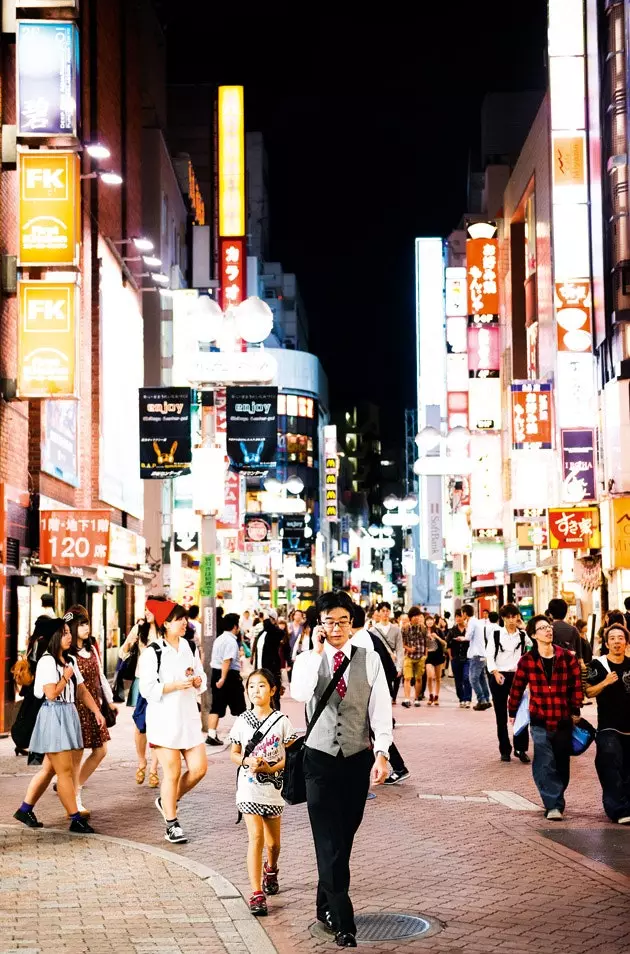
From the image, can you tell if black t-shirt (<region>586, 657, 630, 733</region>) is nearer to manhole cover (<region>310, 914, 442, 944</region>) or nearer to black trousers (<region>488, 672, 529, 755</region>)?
manhole cover (<region>310, 914, 442, 944</region>)

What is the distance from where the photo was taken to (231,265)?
36469mm

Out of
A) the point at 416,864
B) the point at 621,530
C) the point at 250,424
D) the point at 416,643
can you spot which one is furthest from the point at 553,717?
the point at 621,530

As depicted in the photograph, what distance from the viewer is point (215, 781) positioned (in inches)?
577

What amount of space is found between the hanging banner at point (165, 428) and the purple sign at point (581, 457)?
29.5 ft

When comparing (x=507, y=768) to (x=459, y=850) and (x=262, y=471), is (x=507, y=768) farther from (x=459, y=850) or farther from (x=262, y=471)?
(x=262, y=471)

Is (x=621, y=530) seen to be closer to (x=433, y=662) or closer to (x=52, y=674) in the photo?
(x=433, y=662)

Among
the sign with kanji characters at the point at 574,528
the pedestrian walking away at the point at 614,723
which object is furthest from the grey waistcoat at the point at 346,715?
the sign with kanji characters at the point at 574,528

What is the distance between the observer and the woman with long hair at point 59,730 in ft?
35.6

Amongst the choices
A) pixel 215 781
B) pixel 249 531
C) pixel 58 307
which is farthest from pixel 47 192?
pixel 249 531

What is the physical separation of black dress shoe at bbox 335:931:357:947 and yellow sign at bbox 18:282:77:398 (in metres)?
14.6

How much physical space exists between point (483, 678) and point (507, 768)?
29.1 ft

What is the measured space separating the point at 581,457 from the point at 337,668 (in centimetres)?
2364

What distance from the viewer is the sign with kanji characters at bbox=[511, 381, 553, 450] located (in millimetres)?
33156

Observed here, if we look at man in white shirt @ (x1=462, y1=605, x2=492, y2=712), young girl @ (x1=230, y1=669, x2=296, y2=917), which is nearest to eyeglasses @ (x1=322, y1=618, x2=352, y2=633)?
Answer: young girl @ (x1=230, y1=669, x2=296, y2=917)
